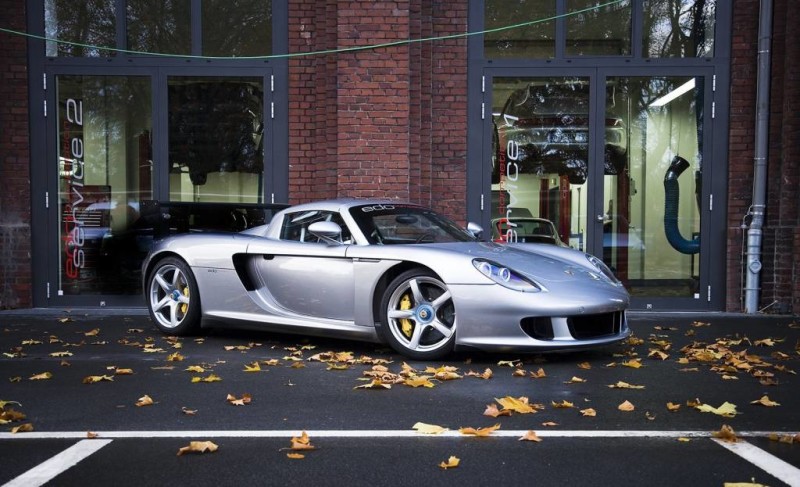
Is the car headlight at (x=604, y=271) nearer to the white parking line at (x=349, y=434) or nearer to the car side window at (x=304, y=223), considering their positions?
the car side window at (x=304, y=223)

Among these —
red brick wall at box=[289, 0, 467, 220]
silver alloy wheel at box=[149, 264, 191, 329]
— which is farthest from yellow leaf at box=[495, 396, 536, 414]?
red brick wall at box=[289, 0, 467, 220]

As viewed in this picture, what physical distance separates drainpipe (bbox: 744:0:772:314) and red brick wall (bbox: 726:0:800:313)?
11cm

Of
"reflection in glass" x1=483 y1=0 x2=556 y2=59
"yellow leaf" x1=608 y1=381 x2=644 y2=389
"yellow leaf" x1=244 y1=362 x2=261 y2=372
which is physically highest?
"reflection in glass" x1=483 y1=0 x2=556 y2=59

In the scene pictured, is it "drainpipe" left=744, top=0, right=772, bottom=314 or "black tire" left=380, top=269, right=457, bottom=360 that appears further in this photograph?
"drainpipe" left=744, top=0, right=772, bottom=314

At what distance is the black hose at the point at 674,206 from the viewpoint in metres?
9.85

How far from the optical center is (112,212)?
985 cm

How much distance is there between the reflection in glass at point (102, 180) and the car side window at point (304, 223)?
3.58 m

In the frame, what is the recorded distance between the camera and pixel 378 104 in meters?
9.48

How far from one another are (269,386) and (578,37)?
654 centimetres

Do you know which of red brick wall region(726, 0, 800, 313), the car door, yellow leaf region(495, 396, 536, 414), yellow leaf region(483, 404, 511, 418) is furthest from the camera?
red brick wall region(726, 0, 800, 313)

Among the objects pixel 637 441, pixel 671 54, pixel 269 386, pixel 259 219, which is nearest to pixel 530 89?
pixel 671 54

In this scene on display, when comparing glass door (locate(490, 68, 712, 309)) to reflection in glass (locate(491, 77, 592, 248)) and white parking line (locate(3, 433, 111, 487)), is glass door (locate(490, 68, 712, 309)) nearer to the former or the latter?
reflection in glass (locate(491, 77, 592, 248))

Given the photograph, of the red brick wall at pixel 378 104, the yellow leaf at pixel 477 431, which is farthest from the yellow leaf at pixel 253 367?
the red brick wall at pixel 378 104

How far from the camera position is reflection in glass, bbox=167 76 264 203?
388 inches
